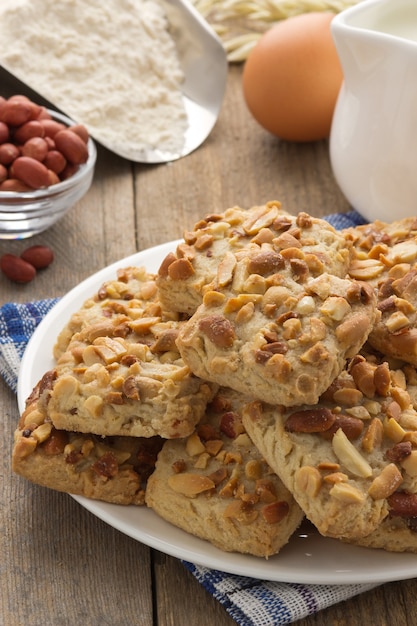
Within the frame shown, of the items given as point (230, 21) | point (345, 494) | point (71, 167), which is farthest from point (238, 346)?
point (230, 21)

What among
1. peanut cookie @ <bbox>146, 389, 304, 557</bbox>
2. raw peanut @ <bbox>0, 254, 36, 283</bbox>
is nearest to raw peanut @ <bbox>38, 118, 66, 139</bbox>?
raw peanut @ <bbox>0, 254, 36, 283</bbox>

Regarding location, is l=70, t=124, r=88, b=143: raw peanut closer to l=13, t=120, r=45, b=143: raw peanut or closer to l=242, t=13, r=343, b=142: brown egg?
l=13, t=120, r=45, b=143: raw peanut

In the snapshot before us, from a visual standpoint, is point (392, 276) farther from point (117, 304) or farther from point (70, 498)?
point (70, 498)

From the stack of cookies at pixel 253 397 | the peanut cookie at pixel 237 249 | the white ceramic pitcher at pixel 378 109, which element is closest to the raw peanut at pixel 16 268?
the stack of cookies at pixel 253 397

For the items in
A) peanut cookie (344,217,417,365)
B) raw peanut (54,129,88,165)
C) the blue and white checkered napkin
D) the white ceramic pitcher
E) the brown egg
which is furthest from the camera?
the brown egg

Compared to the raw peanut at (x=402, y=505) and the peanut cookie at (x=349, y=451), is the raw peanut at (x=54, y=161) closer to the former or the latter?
the peanut cookie at (x=349, y=451)

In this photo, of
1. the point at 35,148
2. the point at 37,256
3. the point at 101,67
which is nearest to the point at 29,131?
the point at 35,148
